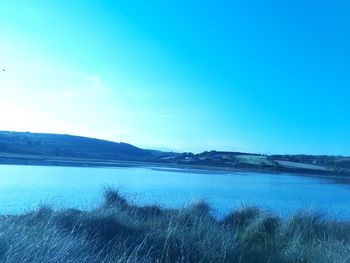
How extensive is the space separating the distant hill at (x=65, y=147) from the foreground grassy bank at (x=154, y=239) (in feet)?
128

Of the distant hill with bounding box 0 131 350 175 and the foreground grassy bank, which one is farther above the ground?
the distant hill with bounding box 0 131 350 175

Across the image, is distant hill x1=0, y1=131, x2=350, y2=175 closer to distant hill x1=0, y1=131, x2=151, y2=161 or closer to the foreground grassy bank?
distant hill x1=0, y1=131, x2=151, y2=161

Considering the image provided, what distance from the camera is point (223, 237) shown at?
920 cm

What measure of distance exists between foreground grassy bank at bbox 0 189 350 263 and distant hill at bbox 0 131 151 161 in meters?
38.9

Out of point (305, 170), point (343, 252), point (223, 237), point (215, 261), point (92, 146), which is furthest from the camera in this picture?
point (92, 146)

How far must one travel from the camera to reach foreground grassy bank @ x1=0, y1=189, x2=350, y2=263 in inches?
233

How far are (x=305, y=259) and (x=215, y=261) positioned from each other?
184cm

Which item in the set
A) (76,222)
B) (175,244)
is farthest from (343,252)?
(76,222)

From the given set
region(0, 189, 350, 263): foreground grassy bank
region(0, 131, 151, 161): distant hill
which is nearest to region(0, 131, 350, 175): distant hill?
region(0, 131, 151, 161): distant hill

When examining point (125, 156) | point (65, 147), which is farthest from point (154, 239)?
point (125, 156)

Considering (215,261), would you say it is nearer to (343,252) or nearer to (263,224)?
(343,252)

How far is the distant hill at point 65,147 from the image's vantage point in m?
49.5

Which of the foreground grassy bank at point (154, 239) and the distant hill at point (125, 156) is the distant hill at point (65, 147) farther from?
the foreground grassy bank at point (154, 239)

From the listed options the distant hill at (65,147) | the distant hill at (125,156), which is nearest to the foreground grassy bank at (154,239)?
the distant hill at (125,156)
